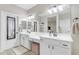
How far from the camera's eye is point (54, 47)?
3.50ft

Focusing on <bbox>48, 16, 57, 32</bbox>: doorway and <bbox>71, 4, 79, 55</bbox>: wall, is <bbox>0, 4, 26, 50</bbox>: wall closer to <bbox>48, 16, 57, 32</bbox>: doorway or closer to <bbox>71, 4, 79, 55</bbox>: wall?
<bbox>48, 16, 57, 32</bbox>: doorway

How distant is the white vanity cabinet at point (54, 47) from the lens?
990mm

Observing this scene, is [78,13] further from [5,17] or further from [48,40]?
[5,17]

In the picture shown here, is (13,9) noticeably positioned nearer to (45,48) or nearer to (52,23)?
(52,23)

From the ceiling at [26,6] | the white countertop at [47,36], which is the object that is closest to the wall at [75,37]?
the white countertop at [47,36]

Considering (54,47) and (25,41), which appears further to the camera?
(25,41)

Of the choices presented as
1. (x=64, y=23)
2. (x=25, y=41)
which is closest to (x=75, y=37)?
(x=64, y=23)

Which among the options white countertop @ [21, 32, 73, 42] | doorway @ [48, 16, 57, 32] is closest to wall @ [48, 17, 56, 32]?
doorway @ [48, 16, 57, 32]

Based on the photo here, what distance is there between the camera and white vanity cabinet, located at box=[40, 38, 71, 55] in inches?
39.0

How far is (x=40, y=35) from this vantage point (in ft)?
3.68

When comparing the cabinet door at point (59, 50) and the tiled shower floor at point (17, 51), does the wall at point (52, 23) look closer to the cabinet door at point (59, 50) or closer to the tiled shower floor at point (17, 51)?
the cabinet door at point (59, 50)

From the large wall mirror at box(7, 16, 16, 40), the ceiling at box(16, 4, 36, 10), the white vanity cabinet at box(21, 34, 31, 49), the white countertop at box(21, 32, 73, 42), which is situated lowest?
the white vanity cabinet at box(21, 34, 31, 49)

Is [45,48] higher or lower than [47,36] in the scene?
lower

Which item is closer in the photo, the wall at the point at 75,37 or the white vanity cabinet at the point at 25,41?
the wall at the point at 75,37
